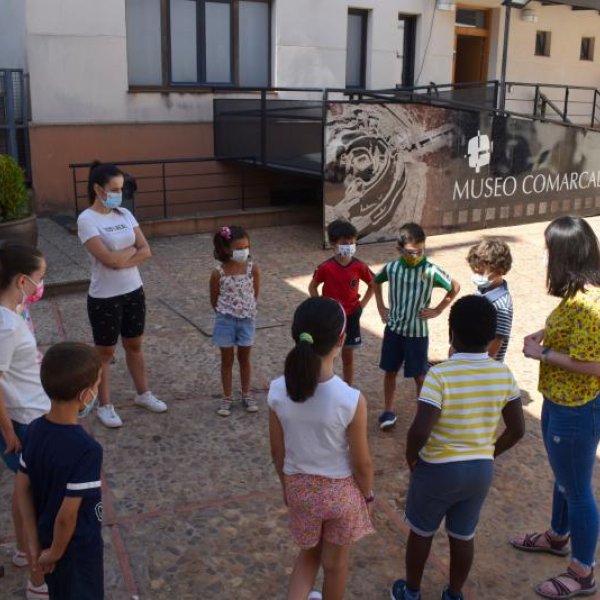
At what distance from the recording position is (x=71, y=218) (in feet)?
35.3

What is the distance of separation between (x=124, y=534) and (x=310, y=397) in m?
1.57

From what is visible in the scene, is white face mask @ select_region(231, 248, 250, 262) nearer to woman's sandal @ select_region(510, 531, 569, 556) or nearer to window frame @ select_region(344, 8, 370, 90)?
woman's sandal @ select_region(510, 531, 569, 556)

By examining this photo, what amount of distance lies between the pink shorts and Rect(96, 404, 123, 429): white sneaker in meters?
2.23

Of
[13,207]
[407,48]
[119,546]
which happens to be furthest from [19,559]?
[407,48]

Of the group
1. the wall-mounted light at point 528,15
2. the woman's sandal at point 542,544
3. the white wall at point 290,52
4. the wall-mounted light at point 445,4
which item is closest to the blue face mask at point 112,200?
the woman's sandal at point 542,544

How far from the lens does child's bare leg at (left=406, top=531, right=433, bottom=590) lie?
294 cm

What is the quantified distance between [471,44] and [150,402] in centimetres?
1457

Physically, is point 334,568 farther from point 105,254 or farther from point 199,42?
point 199,42

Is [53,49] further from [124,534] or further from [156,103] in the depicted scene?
[124,534]

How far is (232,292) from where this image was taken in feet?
15.2

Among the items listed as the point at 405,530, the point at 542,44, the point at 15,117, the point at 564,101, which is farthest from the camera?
the point at 542,44

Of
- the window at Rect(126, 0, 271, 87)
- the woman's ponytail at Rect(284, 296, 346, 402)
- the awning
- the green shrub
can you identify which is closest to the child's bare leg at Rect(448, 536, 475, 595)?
the woman's ponytail at Rect(284, 296, 346, 402)

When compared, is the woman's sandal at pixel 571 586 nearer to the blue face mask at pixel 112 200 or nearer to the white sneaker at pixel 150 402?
the white sneaker at pixel 150 402

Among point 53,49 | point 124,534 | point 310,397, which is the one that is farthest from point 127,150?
point 310,397
